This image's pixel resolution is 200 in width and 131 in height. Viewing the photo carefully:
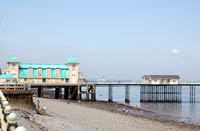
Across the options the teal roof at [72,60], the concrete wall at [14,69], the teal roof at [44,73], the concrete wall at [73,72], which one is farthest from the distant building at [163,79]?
the concrete wall at [14,69]

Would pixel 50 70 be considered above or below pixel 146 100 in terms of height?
above

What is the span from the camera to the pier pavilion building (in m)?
50.7

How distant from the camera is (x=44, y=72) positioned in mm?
52438

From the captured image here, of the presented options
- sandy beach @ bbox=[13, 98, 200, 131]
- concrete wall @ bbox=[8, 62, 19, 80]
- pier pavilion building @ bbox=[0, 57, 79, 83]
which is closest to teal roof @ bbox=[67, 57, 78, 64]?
pier pavilion building @ bbox=[0, 57, 79, 83]

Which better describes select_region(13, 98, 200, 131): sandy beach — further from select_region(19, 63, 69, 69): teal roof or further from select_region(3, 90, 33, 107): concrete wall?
select_region(19, 63, 69, 69): teal roof

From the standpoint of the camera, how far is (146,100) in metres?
57.9

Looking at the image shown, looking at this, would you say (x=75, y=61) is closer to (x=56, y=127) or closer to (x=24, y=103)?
(x=24, y=103)

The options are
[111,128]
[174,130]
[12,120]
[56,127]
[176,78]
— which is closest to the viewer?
[12,120]

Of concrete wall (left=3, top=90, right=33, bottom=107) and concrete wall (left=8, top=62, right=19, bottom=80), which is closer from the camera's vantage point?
concrete wall (left=3, top=90, right=33, bottom=107)

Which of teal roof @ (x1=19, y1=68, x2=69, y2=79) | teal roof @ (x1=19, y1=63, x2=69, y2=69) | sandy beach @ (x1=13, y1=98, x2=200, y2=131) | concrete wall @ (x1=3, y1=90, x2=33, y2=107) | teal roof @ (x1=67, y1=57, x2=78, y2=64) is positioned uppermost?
teal roof @ (x1=67, y1=57, x2=78, y2=64)

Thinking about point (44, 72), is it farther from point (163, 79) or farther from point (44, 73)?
point (163, 79)

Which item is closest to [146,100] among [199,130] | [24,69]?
[24,69]

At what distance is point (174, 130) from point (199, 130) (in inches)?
112

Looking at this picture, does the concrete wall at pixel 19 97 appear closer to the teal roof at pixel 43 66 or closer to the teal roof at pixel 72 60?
the teal roof at pixel 43 66
